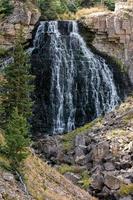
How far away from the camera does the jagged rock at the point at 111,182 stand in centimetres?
3341

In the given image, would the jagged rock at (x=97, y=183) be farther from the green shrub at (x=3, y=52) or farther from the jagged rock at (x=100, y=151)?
the green shrub at (x=3, y=52)

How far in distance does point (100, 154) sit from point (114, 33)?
69.8 ft

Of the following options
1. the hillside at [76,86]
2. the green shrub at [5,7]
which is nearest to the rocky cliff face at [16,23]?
the hillside at [76,86]

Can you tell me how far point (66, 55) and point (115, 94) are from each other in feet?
Answer: 20.1

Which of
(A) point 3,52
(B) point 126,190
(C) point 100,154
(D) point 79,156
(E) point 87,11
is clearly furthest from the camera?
(E) point 87,11

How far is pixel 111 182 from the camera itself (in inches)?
1321

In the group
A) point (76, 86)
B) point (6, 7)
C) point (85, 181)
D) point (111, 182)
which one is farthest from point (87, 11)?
point (111, 182)

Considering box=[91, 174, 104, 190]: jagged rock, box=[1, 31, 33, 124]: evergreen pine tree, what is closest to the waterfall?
box=[91, 174, 104, 190]: jagged rock

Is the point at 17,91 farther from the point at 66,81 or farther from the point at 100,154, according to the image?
the point at 66,81

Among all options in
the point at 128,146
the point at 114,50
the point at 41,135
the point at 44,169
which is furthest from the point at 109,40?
the point at 44,169

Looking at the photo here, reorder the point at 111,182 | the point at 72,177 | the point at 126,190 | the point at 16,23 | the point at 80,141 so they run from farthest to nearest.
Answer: the point at 16,23
the point at 80,141
the point at 72,177
the point at 111,182
the point at 126,190

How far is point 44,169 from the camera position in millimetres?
29562

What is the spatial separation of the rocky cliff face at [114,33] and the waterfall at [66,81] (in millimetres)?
1733

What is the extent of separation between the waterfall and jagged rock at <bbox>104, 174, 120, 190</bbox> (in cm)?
1692
